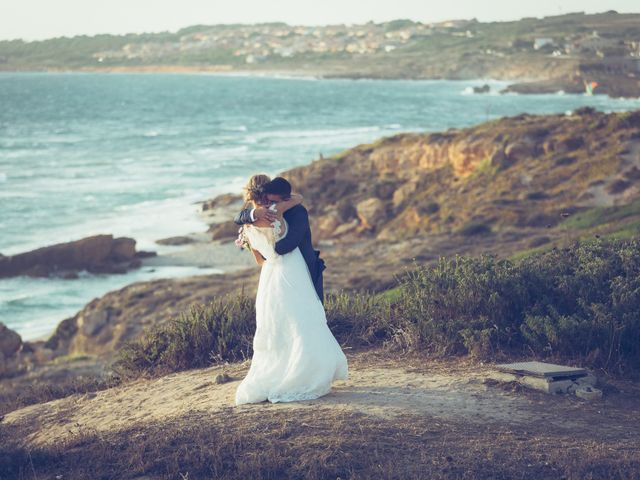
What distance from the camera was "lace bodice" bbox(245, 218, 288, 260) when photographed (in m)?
8.11

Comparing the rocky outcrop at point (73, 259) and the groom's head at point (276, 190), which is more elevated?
the groom's head at point (276, 190)

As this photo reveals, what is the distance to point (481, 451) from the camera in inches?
264

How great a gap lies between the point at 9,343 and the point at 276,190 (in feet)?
49.1

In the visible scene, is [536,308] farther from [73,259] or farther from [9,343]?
[73,259]

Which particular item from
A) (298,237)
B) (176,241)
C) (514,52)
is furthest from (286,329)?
(514,52)

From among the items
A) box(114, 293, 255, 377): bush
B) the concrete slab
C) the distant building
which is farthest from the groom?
the distant building

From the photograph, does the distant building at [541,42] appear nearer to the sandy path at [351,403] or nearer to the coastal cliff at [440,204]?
the coastal cliff at [440,204]

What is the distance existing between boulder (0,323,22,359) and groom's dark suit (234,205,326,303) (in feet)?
Answer: 47.1

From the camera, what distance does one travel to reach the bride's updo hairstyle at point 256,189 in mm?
8078

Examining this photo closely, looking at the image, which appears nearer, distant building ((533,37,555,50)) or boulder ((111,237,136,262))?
boulder ((111,237,136,262))

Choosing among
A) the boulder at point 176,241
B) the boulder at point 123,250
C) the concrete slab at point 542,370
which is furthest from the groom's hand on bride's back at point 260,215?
the boulder at point 176,241

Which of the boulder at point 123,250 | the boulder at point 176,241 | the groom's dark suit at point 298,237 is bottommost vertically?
the boulder at point 176,241

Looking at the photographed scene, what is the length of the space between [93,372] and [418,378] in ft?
32.8

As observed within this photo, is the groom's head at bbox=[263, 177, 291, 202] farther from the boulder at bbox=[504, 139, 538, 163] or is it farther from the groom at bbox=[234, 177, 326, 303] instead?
the boulder at bbox=[504, 139, 538, 163]
